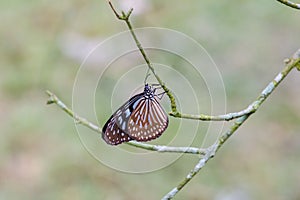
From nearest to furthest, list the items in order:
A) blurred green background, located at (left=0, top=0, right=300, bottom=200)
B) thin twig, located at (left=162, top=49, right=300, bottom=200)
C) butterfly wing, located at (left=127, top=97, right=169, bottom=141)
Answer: butterfly wing, located at (left=127, top=97, right=169, bottom=141)
thin twig, located at (left=162, top=49, right=300, bottom=200)
blurred green background, located at (left=0, top=0, right=300, bottom=200)

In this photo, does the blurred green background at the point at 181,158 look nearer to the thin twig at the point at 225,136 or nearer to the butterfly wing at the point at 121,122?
the thin twig at the point at 225,136

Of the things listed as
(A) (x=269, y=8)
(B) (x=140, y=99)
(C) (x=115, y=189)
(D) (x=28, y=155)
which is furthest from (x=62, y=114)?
(B) (x=140, y=99)

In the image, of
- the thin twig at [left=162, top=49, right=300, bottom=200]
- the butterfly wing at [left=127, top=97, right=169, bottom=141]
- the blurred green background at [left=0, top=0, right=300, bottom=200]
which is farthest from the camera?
the blurred green background at [left=0, top=0, right=300, bottom=200]

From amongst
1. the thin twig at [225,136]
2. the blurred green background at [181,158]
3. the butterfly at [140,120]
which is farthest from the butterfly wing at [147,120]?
the blurred green background at [181,158]

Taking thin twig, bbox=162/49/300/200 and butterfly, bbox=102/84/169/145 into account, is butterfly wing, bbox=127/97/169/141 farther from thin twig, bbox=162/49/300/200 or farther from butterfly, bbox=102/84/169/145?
thin twig, bbox=162/49/300/200

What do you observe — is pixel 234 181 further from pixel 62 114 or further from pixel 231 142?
pixel 62 114

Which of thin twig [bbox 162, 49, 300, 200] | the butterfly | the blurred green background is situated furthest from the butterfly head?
the blurred green background

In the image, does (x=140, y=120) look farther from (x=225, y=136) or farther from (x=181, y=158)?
(x=181, y=158)
